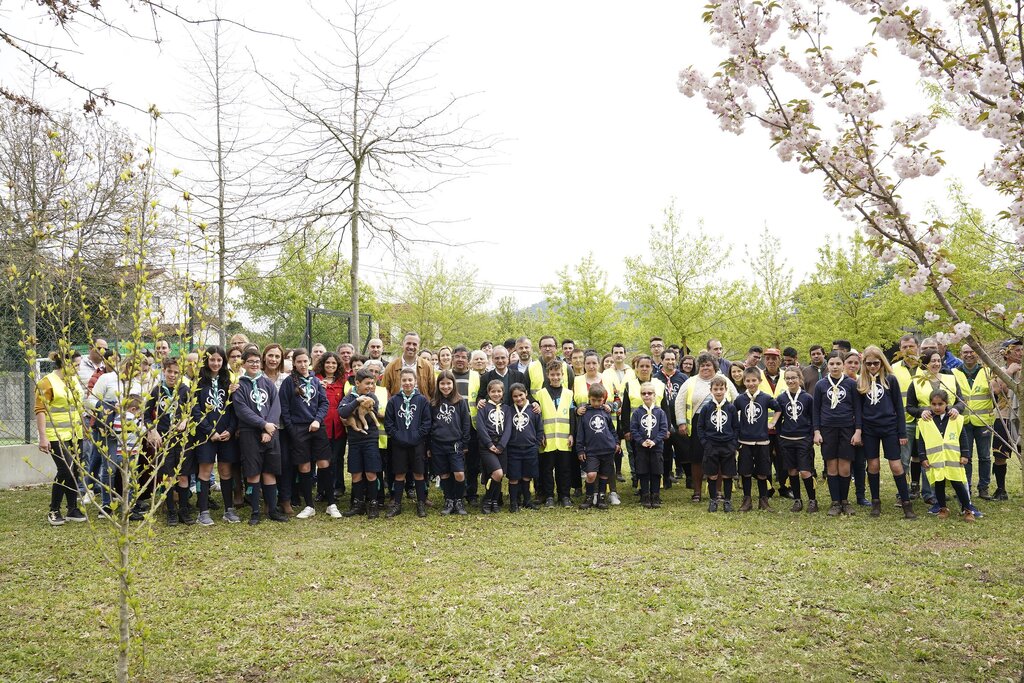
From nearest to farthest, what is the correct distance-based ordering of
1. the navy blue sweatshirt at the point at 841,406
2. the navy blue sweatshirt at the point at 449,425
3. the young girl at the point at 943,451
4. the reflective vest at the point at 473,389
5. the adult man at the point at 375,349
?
the young girl at the point at 943,451, the navy blue sweatshirt at the point at 841,406, the navy blue sweatshirt at the point at 449,425, the reflective vest at the point at 473,389, the adult man at the point at 375,349

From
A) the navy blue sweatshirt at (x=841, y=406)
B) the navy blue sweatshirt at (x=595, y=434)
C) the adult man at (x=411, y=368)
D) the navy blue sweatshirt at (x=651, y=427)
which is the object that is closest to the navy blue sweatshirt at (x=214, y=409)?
the adult man at (x=411, y=368)

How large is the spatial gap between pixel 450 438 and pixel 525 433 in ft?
3.10

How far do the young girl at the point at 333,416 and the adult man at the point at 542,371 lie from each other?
243 cm

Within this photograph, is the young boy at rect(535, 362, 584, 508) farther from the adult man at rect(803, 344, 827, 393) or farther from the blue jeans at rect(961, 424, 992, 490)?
the blue jeans at rect(961, 424, 992, 490)

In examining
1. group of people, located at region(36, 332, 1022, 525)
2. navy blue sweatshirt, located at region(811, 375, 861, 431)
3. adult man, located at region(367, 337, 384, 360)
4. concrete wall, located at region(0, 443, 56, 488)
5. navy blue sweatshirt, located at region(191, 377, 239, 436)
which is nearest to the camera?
navy blue sweatshirt, located at region(191, 377, 239, 436)

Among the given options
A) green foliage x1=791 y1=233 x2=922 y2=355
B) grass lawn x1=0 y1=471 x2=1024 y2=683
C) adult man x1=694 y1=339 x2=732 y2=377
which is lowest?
grass lawn x1=0 y1=471 x2=1024 y2=683

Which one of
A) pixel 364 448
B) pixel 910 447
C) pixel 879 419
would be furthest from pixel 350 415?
pixel 910 447

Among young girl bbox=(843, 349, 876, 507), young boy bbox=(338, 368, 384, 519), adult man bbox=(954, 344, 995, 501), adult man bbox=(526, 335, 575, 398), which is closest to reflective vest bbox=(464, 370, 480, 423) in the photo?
adult man bbox=(526, 335, 575, 398)

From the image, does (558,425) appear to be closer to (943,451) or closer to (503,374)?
(503,374)

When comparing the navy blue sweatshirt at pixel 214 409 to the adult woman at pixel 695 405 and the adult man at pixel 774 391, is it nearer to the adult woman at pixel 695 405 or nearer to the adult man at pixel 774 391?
the adult woman at pixel 695 405

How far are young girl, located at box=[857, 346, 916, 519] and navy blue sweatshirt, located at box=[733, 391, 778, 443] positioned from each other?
1.05 meters

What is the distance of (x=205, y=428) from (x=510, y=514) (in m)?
3.66

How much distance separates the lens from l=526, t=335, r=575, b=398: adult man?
30.8 ft

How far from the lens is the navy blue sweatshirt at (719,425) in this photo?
8562 millimetres
